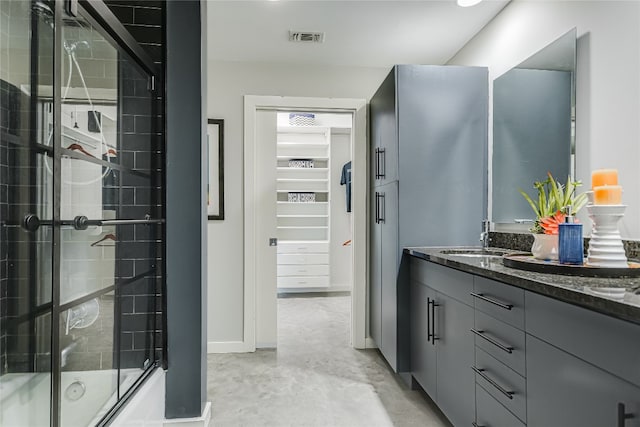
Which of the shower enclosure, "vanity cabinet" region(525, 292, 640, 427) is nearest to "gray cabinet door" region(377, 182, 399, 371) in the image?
"vanity cabinet" region(525, 292, 640, 427)

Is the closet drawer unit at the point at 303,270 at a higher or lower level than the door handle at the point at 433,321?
lower

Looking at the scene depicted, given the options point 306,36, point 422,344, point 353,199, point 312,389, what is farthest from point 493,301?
point 306,36

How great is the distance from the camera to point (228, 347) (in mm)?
3504

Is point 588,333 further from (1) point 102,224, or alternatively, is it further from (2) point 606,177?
(1) point 102,224

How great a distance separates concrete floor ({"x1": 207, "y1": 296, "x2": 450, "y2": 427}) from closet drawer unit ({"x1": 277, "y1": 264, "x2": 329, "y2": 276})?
1862 millimetres

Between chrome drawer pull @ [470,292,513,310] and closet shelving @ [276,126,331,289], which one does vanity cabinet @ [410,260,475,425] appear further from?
closet shelving @ [276,126,331,289]

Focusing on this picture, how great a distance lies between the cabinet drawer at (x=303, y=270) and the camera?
579cm

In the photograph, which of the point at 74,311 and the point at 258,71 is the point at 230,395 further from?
the point at 258,71

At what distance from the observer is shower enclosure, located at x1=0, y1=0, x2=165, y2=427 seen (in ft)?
4.22

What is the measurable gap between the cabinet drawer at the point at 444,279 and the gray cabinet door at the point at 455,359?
41 millimetres

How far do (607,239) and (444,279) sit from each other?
0.79 meters

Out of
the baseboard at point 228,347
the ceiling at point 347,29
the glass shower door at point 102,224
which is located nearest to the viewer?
the glass shower door at point 102,224

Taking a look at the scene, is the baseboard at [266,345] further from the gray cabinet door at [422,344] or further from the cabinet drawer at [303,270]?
the cabinet drawer at [303,270]

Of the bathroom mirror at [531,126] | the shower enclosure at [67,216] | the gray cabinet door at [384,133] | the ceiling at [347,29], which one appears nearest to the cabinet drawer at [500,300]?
the bathroom mirror at [531,126]
